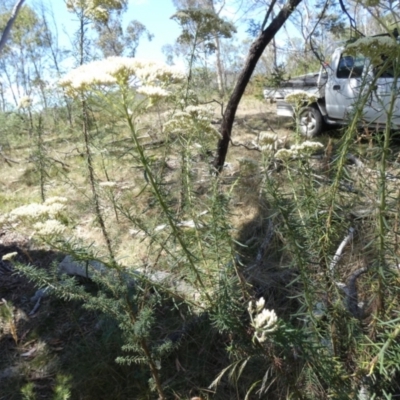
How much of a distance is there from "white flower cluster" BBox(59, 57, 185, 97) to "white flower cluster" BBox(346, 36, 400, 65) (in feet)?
2.60

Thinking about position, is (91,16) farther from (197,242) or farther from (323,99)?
(323,99)

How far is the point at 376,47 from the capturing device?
5.42ft

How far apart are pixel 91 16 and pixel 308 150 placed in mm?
2064

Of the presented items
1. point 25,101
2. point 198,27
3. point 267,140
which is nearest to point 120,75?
point 267,140

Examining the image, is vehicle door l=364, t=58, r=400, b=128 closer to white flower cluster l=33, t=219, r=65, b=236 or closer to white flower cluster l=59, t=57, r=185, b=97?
white flower cluster l=59, t=57, r=185, b=97

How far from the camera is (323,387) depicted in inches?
78.0

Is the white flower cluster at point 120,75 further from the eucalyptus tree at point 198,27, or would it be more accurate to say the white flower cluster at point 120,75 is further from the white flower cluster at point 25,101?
the white flower cluster at point 25,101

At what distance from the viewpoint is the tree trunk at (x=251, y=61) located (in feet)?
14.3

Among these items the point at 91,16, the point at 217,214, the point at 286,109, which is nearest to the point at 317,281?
the point at 217,214

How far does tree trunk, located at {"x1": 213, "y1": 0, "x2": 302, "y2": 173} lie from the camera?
4371 mm

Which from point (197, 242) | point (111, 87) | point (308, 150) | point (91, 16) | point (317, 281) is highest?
point (91, 16)

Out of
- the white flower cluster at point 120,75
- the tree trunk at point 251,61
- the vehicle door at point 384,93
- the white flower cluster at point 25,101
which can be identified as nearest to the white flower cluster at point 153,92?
the white flower cluster at point 120,75

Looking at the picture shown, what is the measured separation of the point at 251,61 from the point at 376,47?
3.01 meters

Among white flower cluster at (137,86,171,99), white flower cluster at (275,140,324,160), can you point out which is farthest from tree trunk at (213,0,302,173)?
white flower cluster at (137,86,171,99)
